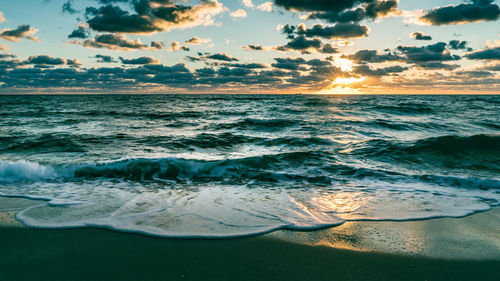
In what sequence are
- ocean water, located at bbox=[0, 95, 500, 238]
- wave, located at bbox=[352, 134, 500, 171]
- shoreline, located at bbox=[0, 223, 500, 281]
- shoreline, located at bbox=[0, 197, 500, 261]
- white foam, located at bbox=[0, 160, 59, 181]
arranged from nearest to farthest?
shoreline, located at bbox=[0, 223, 500, 281] < shoreline, located at bbox=[0, 197, 500, 261] < ocean water, located at bbox=[0, 95, 500, 238] < white foam, located at bbox=[0, 160, 59, 181] < wave, located at bbox=[352, 134, 500, 171]

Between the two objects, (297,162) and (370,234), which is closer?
(370,234)

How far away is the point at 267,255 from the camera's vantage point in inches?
102

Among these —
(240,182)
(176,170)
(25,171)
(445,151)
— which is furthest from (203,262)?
(445,151)

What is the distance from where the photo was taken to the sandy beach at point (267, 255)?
2.27 m

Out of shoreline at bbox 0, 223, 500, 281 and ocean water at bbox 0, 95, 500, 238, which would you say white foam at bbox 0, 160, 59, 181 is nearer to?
ocean water at bbox 0, 95, 500, 238

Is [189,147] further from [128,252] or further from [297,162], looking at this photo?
[128,252]

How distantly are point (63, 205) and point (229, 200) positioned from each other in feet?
7.83

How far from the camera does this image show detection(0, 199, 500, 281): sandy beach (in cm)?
227

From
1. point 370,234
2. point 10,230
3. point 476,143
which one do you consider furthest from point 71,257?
point 476,143

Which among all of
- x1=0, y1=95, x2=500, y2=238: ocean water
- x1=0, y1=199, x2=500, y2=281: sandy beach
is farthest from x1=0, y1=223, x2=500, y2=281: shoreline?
x1=0, y1=95, x2=500, y2=238: ocean water

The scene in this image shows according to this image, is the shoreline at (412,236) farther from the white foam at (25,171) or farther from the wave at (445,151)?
the wave at (445,151)

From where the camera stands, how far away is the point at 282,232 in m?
3.12

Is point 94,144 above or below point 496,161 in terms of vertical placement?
above

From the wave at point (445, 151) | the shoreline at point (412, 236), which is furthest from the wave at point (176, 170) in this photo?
the wave at point (445, 151)
